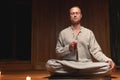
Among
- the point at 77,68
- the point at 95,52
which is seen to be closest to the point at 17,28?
the point at 95,52

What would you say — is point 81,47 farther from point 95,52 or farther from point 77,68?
point 77,68

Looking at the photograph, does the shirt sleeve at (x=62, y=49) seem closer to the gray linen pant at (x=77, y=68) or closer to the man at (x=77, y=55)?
the man at (x=77, y=55)

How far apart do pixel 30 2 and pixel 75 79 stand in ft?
10.4

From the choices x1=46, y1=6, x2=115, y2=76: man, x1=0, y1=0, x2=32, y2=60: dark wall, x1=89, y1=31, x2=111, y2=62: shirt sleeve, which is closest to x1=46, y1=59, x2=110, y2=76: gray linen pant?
x1=46, y1=6, x2=115, y2=76: man

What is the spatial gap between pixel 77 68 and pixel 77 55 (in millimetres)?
266

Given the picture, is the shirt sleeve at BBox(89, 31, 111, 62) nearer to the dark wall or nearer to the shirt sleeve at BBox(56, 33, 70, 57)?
the shirt sleeve at BBox(56, 33, 70, 57)

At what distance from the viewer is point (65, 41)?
15.5 feet

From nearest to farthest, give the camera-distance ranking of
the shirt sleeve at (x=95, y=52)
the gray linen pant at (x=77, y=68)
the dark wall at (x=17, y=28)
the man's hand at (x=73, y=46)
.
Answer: the man's hand at (x=73, y=46), the gray linen pant at (x=77, y=68), the shirt sleeve at (x=95, y=52), the dark wall at (x=17, y=28)

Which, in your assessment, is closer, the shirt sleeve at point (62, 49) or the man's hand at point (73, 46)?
the man's hand at point (73, 46)

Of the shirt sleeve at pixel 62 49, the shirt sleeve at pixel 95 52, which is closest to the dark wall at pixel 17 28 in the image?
the shirt sleeve at pixel 62 49

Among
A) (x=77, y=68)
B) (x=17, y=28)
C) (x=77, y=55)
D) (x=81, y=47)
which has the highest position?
(x=17, y=28)

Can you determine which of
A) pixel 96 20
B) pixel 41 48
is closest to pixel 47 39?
pixel 41 48

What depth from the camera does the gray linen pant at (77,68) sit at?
4.45 meters

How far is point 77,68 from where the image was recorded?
4438mm
